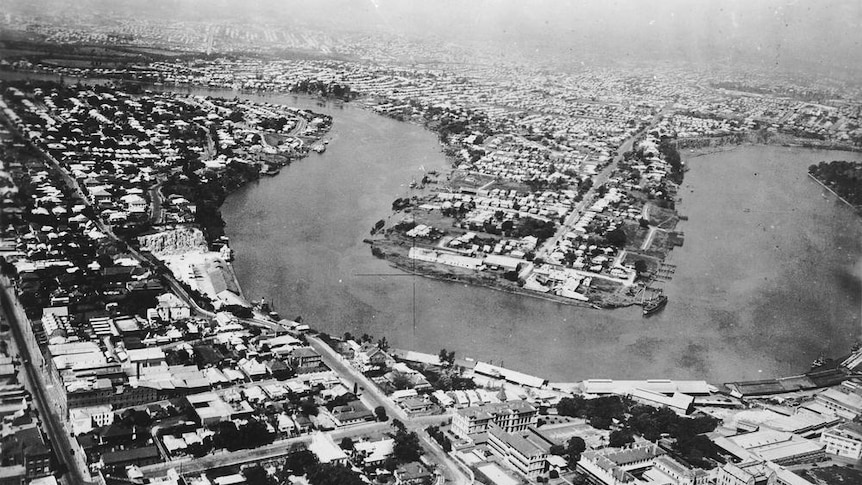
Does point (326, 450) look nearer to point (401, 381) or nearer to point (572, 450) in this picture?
point (401, 381)

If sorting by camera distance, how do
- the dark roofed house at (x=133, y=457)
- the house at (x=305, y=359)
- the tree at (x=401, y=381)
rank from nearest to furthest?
1. the dark roofed house at (x=133, y=457)
2. the tree at (x=401, y=381)
3. the house at (x=305, y=359)

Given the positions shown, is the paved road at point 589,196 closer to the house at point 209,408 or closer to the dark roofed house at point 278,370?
the dark roofed house at point 278,370

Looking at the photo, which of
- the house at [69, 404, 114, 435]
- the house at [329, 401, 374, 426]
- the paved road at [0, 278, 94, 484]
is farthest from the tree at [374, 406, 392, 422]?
the paved road at [0, 278, 94, 484]

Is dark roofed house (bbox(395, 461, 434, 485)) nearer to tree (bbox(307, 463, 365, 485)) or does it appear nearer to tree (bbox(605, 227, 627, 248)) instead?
tree (bbox(307, 463, 365, 485))

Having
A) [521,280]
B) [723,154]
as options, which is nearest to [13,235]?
[521,280]

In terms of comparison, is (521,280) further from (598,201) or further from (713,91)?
(713,91)

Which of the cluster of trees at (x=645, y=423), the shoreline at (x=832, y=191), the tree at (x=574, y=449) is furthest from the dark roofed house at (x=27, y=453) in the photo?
the shoreline at (x=832, y=191)
